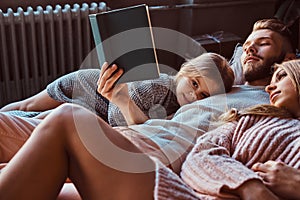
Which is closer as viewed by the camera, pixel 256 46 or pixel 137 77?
pixel 137 77

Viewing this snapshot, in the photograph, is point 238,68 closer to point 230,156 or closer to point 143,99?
point 143,99

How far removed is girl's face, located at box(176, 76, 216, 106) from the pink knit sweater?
31cm

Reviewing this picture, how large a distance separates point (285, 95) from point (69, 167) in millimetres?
687

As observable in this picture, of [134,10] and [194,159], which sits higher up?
[134,10]

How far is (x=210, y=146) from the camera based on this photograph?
1.26 meters

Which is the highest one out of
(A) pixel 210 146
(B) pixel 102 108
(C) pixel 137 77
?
(C) pixel 137 77

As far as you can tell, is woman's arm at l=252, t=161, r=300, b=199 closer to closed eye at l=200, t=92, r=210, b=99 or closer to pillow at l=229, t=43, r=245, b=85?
closed eye at l=200, t=92, r=210, b=99

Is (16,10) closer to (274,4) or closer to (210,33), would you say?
(210,33)

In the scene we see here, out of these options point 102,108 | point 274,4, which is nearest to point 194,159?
point 102,108

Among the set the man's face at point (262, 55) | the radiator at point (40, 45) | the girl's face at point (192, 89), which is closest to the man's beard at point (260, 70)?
the man's face at point (262, 55)

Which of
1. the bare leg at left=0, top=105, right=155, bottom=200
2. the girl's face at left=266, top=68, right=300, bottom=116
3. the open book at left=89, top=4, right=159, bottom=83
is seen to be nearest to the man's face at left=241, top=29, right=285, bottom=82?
the girl's face at left=266, top=68, right=300, bottom=116

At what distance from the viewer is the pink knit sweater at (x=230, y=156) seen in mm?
1120

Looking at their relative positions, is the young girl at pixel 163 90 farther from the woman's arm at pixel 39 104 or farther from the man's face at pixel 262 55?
the woman's arm at pixel 39 104

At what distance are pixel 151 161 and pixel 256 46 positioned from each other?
91 cm
